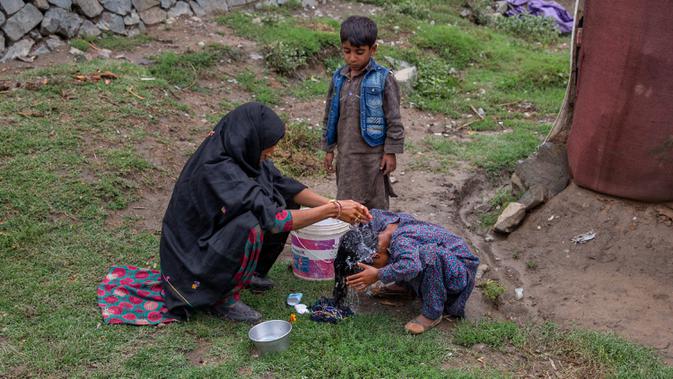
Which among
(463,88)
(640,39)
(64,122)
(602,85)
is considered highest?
(640,39)

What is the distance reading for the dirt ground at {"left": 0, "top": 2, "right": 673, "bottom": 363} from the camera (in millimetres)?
3996

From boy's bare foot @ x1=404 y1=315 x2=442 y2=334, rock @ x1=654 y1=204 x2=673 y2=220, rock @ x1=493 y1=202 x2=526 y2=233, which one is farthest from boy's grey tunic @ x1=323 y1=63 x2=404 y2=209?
rock @ x1=654 y1=204 x2=673 y2=220

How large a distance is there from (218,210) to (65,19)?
5205 mm

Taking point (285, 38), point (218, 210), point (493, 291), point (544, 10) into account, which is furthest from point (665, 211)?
point (544, 10)

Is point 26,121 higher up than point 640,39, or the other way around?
point 640,39

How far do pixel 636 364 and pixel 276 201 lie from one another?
215cm

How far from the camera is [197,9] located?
30.0 ft

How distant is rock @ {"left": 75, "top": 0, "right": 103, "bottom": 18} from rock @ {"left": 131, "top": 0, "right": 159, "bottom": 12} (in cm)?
50

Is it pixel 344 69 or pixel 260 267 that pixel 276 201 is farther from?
pixel 344 69

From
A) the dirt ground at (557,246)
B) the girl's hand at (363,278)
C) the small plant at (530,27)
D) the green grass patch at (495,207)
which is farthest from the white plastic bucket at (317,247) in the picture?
the small plant at (530,27)

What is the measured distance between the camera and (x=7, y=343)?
11.1 feet

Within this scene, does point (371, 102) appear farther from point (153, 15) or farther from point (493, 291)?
point (153, 15)

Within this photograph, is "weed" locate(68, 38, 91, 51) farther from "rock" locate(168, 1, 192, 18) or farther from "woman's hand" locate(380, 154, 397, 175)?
"woman's hand" locate(380, 154, 397, 175)

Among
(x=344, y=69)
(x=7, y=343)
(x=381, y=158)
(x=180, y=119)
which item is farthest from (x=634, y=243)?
(x=180, y=119)
